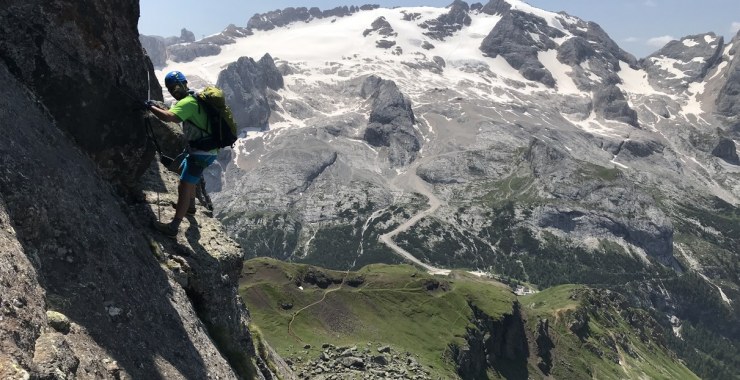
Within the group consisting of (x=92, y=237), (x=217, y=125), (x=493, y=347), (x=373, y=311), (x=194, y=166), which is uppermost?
(x=217, y=125)

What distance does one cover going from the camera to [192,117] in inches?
750

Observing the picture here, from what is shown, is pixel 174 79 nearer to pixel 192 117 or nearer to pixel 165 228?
pixel 192 117

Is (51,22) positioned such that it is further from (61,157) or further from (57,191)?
(57,191)

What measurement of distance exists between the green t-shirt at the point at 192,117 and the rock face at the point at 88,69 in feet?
7.92

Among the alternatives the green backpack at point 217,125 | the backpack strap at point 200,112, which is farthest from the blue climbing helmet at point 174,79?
the green backpack at point 217,125

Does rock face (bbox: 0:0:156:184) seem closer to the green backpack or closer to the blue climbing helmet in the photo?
the blue climbing helmet

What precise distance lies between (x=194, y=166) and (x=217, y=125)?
2.05 metres

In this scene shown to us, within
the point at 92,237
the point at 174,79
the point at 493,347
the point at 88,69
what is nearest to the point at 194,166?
the point at 174,79

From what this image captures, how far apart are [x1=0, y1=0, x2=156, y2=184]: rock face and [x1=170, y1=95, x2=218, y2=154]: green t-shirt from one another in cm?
241

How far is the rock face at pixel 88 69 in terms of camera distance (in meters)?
17.5

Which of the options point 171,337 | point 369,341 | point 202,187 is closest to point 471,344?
point 369,341

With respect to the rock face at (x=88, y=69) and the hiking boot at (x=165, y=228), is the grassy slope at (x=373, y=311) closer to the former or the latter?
the hiking boot at (x=165, y=228)

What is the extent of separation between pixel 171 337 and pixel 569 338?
20505 centimetres

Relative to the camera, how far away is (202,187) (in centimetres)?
3006
